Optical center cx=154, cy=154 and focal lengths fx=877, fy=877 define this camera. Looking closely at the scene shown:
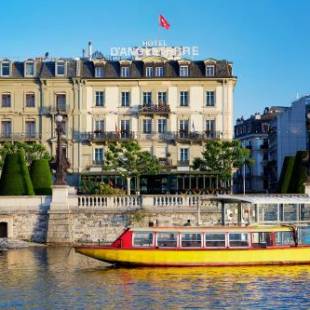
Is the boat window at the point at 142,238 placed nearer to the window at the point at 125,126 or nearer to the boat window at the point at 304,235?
the boat window at the point at 304,235

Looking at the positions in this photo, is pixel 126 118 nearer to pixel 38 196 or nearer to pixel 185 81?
pixel 185 81

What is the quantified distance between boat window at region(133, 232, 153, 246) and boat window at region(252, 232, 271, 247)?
5215mm

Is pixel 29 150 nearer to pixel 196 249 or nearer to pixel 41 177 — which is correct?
pixel 41 177

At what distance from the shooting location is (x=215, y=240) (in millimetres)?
43375

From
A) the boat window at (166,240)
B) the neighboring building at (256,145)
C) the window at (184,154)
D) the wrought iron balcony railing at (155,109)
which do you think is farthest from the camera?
the neighboring building at (256,145)

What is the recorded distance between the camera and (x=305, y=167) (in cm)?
6550

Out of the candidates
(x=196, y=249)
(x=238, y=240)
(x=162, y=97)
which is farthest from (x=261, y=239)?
(x=162, y=97)

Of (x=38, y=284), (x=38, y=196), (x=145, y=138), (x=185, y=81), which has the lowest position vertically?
(x=38, y=284)

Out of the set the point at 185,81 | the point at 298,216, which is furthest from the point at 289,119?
the point at 298,216

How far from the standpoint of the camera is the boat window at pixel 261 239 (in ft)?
144

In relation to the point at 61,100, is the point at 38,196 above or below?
below

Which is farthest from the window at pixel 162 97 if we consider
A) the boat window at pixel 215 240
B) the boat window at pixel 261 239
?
the boat window at pixel 215 240

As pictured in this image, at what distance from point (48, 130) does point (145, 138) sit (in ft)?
34.3

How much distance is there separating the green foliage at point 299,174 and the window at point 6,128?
37.8 metres
